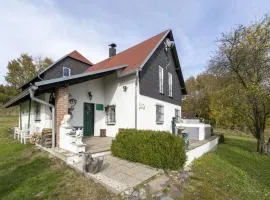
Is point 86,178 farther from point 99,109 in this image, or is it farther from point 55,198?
point 99,109

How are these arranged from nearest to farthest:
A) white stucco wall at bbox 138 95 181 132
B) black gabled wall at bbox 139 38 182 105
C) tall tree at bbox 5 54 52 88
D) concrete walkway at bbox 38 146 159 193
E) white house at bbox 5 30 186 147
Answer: concrete walkway at bbox 38 146 159 193 < white house at bbox 5 30 186 147 < white stucco wall at bbox 138 95 181 132 < black gabled wall at bbox 139 38 182 105 < tall tree at bbox 5 54 52 88

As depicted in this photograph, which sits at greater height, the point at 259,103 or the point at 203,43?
the point at 203,43

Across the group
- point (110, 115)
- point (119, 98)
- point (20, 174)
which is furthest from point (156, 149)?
point (110, 115)

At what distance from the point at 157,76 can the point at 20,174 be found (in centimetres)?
947

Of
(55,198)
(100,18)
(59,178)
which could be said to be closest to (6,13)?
(100,18)

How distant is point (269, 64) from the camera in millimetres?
13250

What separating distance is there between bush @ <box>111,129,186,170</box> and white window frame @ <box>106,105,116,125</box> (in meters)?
4.85

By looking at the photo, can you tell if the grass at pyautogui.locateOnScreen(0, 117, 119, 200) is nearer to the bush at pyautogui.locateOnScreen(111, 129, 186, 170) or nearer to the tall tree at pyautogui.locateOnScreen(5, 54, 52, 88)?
the bush at pyautogui.locateOnScreen(111, 129, 186, 170)

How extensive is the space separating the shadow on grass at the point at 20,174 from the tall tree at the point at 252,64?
38.9 ft

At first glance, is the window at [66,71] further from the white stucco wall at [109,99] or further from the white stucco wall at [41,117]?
the white stucco wall at [109,99]

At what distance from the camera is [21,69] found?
41.1 metres

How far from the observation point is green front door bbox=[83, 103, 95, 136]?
1174cm

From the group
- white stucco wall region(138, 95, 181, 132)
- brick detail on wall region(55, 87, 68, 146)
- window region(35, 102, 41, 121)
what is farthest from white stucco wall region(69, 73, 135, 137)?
brick detail on wall region(55, 87, 68, 146)

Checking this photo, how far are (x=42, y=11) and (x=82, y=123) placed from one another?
20.2 ft
